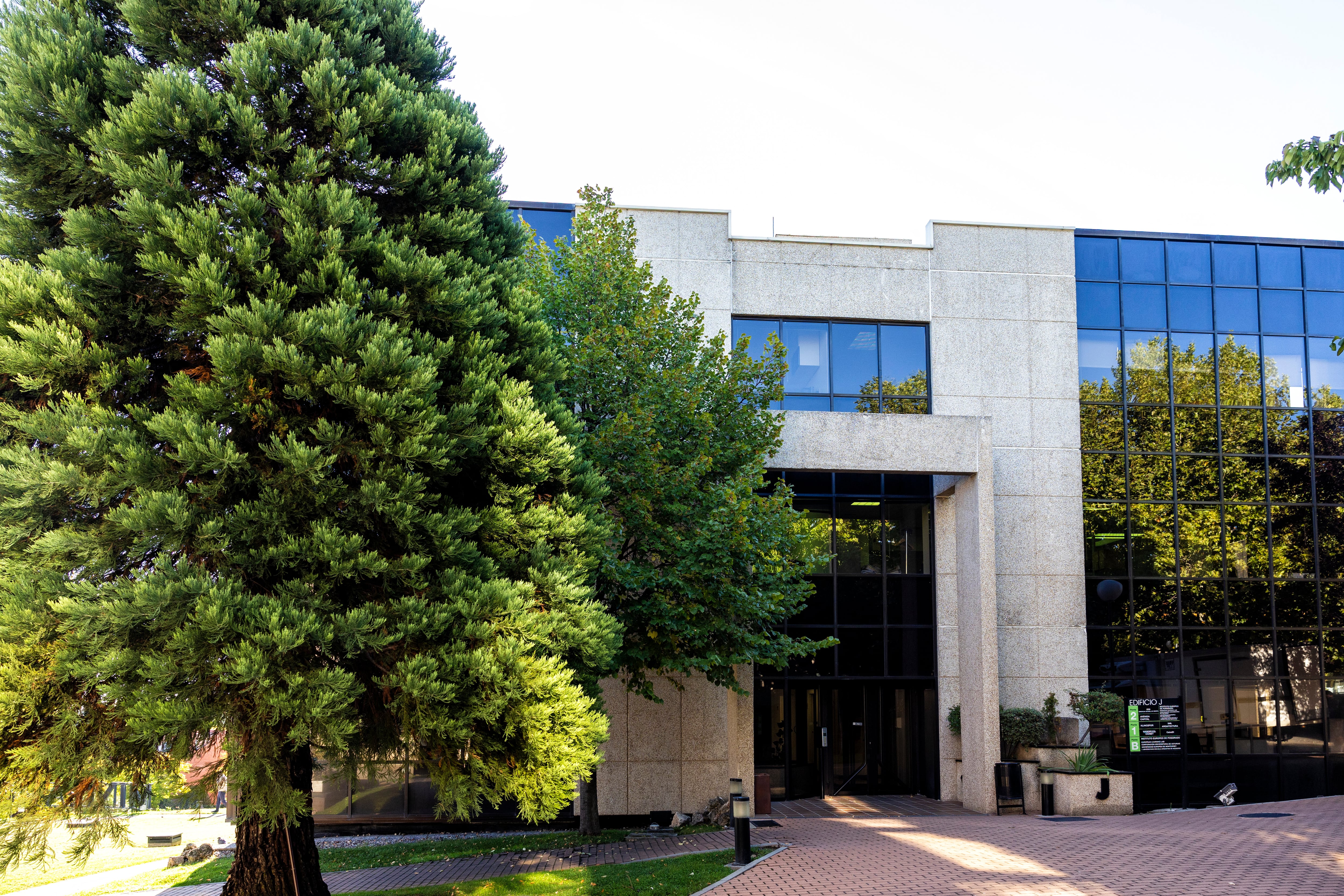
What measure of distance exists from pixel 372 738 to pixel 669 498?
658cm

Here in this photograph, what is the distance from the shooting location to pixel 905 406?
2073 centimetres

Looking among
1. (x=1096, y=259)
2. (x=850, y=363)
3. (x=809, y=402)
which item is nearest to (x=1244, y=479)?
(x=1096, y=259)

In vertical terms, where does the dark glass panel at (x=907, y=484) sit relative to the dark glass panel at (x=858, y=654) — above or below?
above

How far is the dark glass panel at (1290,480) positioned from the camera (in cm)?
2156

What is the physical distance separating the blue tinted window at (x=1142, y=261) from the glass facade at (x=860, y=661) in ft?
22.6

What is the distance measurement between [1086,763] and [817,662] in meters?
5.51

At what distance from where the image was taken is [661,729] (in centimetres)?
1839

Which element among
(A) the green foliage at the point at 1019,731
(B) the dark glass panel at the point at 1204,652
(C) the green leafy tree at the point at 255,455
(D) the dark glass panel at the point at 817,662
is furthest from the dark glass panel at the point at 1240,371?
(C) the green leafy tree at the point at 255,455

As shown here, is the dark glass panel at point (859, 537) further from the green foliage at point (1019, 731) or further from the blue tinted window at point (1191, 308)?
the blue tinted window at point (1191, 308)

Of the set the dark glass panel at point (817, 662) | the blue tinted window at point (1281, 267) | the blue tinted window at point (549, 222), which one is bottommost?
the dark glass panel at point (817, 662)

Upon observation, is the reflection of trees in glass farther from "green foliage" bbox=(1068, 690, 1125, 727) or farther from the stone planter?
the stone planter

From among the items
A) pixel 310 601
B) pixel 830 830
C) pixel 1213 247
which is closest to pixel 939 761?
pixel 830 830

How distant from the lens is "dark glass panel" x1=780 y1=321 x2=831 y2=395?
810 inches

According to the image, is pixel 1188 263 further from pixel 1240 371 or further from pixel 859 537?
pixel 859 537
